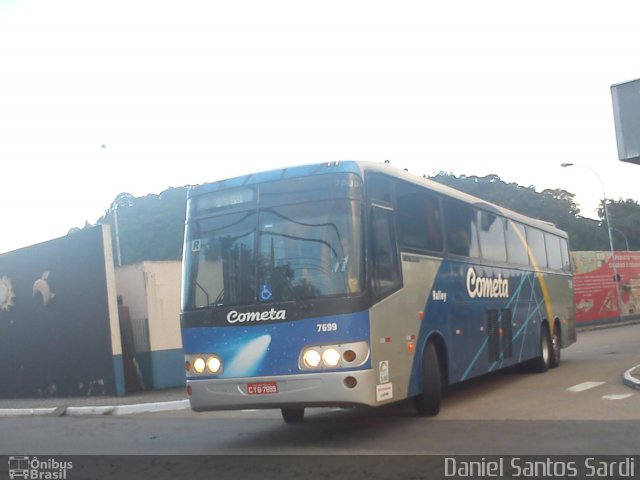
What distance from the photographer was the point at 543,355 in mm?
16281

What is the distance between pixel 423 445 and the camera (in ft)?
27.4

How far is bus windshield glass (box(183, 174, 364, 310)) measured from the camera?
337 inches

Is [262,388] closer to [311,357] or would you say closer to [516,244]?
[311,357]

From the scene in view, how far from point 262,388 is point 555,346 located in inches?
420

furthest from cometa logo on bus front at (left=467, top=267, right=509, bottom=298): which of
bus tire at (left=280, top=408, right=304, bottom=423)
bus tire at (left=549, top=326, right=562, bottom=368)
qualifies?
bus tire at (left=549, top=326, right=562, bottom=368)

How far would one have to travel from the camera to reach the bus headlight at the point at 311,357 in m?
8.45

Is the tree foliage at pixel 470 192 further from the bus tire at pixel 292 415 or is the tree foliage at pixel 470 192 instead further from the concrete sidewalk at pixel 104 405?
the bus tire at pixel 292 415

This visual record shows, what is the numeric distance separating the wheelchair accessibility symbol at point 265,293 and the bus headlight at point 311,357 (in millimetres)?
801

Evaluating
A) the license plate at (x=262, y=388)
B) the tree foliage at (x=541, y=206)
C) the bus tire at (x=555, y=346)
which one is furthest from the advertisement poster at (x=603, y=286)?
the license plate at (x=262, y=388)

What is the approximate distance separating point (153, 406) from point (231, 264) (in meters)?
7.50

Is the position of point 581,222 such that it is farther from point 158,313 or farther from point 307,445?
point 307,445
